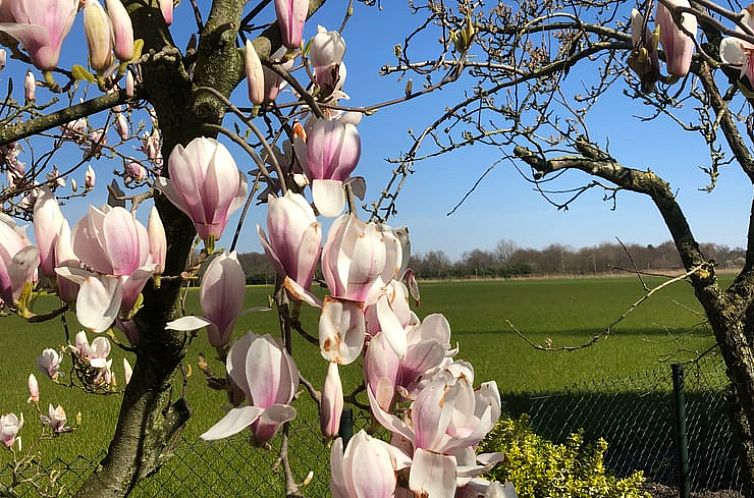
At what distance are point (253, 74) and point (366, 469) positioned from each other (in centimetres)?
34

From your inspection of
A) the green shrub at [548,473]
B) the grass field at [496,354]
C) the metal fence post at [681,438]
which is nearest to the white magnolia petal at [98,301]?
the grass field at [496,354]

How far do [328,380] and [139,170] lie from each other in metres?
2.01

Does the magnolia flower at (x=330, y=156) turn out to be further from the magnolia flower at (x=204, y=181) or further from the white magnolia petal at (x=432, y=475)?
the white magnolia petal at (x=432, y=475)

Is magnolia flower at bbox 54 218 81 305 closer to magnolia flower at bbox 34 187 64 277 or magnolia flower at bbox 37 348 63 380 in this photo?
magnolia flower at bbox 34 187 64 277

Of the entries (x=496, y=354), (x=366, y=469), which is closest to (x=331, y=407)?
(x=366, y=469)

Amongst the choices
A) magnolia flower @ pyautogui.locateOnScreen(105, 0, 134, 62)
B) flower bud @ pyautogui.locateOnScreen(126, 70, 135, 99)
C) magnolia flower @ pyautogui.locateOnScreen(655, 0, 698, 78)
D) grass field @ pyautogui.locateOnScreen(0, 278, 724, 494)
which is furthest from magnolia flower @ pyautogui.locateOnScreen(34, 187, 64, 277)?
grass field @ pyautogui.locateOnScreen(0, 278, 724, 494)

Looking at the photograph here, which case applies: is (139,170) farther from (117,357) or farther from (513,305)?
(513,305)

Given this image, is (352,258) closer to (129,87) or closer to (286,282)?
(286,282)

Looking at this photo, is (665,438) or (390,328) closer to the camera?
(390,328)

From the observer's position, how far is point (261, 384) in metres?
0.44

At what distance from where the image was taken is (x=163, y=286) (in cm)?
73

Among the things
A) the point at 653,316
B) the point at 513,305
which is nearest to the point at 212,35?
the point at 653,316

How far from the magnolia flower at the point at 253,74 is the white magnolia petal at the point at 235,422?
0.91 feet

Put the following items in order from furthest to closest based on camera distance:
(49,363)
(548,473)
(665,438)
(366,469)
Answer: (665,438) < (548,473) < (49,363) < (366,469)
